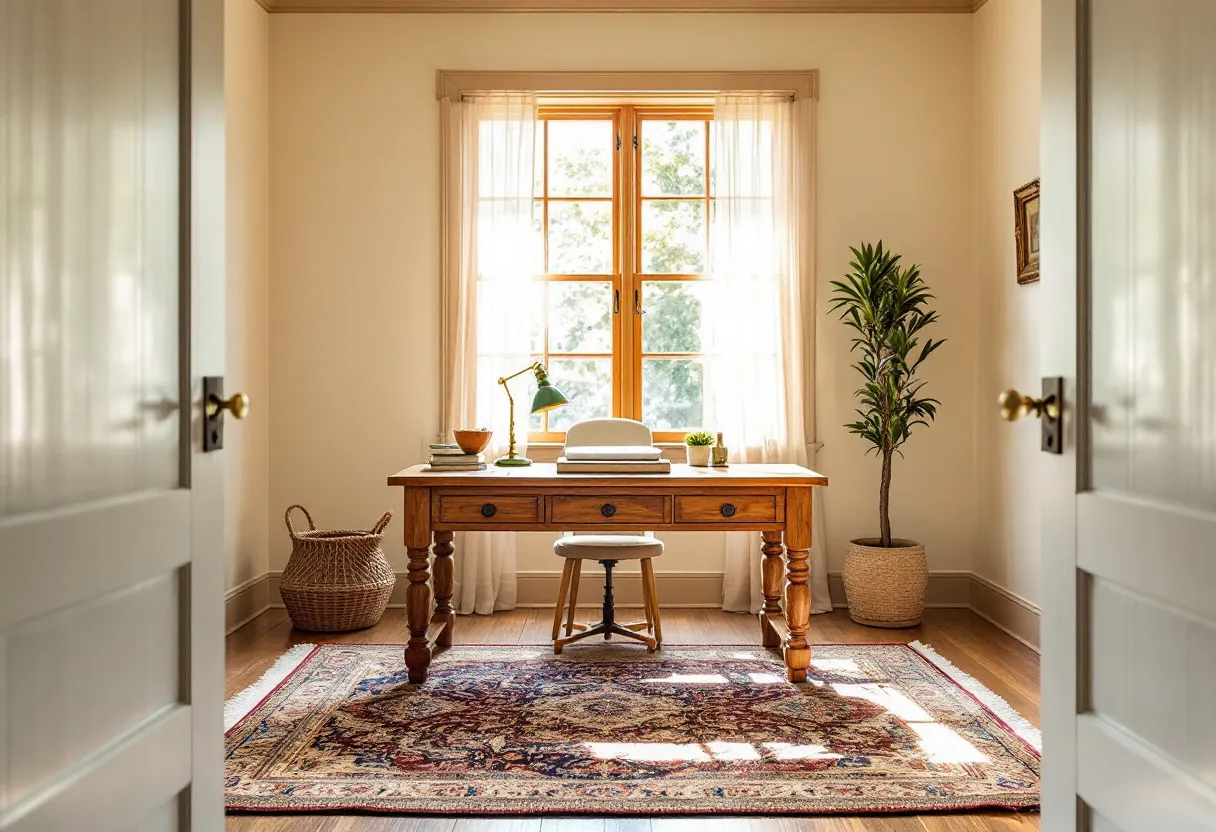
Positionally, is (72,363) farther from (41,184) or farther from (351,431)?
(351,431)

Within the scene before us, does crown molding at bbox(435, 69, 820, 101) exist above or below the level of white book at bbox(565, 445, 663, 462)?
above

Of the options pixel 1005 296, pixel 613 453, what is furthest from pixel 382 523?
pixel 1005 296

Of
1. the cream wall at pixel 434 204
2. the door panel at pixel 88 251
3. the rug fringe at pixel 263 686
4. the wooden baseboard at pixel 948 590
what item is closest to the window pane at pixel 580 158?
the cream wall at pixel 434 204

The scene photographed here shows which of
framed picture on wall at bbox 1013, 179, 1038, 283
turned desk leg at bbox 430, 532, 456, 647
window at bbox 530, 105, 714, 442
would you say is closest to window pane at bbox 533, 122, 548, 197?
window at bbox 530, 105, 714, 442

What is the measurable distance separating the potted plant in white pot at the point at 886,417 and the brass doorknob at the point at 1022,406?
3.23 metres

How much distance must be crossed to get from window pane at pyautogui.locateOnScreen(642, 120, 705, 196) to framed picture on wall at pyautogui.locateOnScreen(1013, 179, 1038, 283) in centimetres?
158

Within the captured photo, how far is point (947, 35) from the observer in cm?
520

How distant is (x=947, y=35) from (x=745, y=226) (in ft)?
4.78

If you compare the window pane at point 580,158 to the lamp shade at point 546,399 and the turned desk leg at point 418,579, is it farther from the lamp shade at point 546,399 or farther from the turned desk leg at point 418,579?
Answer: the turned desk leg at point 418,579

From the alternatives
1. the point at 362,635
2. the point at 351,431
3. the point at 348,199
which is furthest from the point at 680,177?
the point at 362,635

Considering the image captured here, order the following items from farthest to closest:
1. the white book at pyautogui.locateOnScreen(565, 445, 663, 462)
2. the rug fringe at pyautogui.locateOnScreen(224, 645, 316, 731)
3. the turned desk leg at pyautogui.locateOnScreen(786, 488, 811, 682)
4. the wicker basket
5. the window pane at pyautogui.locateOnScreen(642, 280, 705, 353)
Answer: the window pane at pyautogui.locateOnScreen(642, 280, 705, 353) < the wicker basket < the white book at pyautogui.locateOnScreen(565, 445, 663, 462) < the turned desk leg at pyautogui.locateOnScreen(786, 488, 811, 682) < the rug fringe at pyautogui.locateOnScreen(224, 645, 316, 731)

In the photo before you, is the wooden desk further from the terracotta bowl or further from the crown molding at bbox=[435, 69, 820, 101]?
the crown molding at bbox=[435, 69, 820, 101]

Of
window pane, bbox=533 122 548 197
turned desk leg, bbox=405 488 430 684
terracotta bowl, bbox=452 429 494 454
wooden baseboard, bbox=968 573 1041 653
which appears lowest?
wooden baseboard, bbox=968 573 1041 653

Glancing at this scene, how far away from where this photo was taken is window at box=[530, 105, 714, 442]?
5.29m
